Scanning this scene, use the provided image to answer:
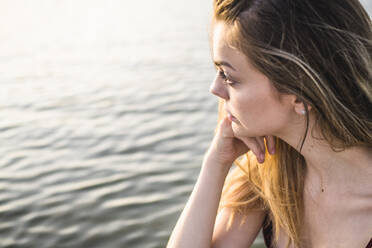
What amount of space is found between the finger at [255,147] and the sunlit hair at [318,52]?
0.30 m

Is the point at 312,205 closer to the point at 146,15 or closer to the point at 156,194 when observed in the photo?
the point at 156,194

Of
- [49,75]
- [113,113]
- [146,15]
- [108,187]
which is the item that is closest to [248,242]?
[108,187]

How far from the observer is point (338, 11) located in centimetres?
184

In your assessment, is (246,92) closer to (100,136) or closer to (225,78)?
(225,78)

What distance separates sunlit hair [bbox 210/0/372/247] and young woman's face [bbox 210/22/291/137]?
0.14ft

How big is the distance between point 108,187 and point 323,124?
3.28 m

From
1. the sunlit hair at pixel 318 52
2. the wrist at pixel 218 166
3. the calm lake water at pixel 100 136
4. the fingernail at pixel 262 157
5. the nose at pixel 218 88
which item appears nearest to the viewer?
the sunlit hair at pixel 318 52

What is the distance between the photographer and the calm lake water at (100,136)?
4.32 m

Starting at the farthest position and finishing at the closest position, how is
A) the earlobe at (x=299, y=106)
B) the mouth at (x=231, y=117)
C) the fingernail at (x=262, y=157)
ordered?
the fingernail at (x=262, y=157), the mouth at (x=231, y=117), the earlobe at (x=299, y=106)

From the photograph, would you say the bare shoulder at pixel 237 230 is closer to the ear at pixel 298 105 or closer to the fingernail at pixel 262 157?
the fingernail at pixel 262 157

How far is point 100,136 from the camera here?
6.35m

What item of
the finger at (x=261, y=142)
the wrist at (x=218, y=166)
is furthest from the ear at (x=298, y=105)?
the wrist at (x=218, y=166)

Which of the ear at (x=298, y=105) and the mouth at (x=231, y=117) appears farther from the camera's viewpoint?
the mouth at (x=231, y=117)

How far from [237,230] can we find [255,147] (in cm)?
51
